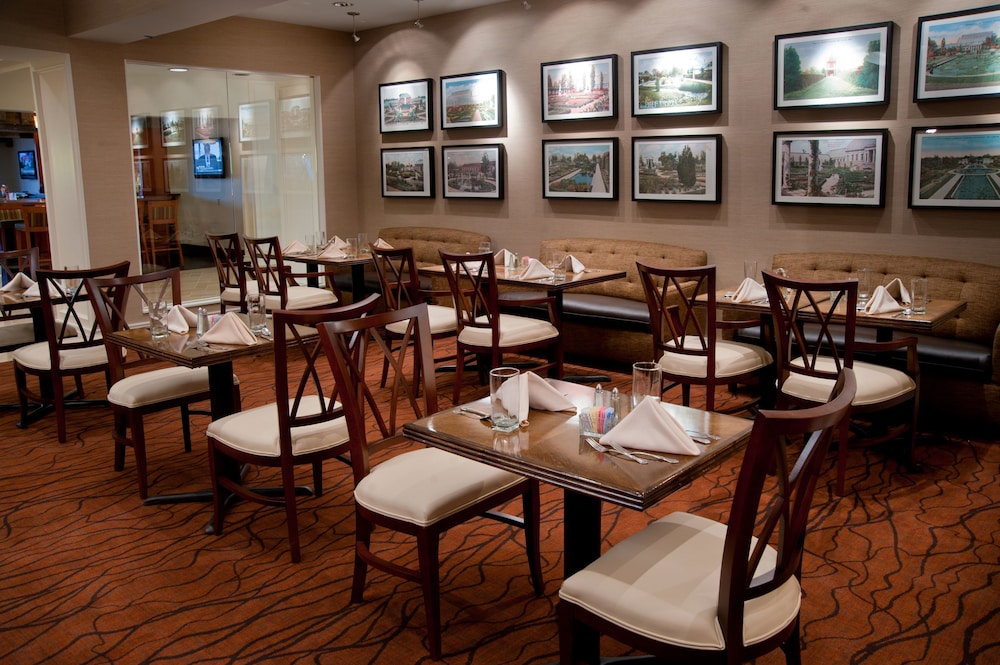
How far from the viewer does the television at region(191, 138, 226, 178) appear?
8430mm

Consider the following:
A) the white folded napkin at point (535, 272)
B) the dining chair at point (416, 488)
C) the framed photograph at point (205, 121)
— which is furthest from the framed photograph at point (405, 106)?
the dining chair at point (416, 488)

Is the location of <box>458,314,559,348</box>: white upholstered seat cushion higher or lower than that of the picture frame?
lower

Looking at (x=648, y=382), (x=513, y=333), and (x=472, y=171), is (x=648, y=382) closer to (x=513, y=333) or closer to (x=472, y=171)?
(x=513, y=333)

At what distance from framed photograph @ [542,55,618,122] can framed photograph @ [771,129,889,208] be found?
1491 mm

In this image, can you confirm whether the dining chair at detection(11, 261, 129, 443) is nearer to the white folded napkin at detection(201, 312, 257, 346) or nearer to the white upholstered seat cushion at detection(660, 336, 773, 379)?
the white folded napkin at detection(201, 312, 257, 346)

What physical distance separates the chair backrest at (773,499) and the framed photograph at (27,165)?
11.0 metres

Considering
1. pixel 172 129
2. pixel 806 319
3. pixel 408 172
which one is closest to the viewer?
pixel 806 319

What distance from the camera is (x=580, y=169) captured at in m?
7.07

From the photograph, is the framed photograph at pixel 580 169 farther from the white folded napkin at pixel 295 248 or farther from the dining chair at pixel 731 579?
the dining chair at pixel 731 579

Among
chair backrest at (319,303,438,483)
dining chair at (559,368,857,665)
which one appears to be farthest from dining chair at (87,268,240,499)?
dining chair at (559,368,857,665)

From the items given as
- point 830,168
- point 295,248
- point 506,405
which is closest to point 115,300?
point 506,405

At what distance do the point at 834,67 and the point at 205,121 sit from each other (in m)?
5.98

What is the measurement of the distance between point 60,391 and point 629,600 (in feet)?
12.9

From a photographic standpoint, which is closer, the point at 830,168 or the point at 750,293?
the point at 750,293
